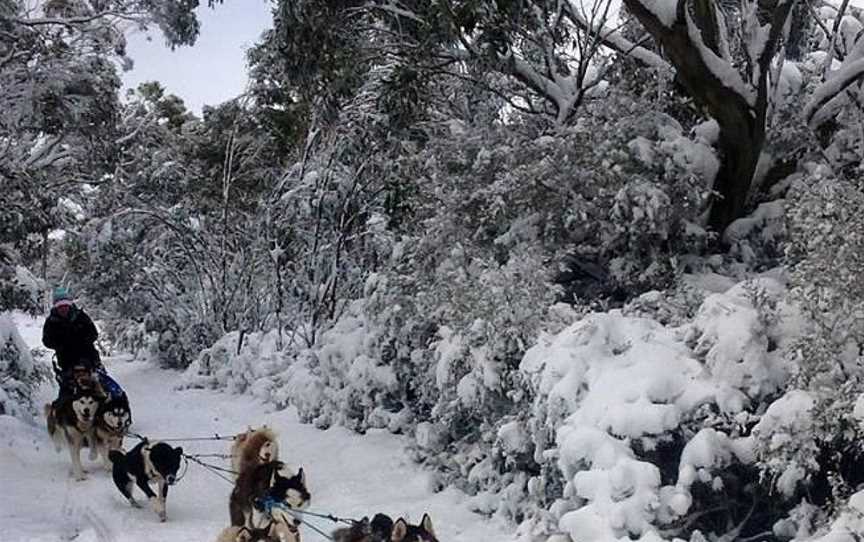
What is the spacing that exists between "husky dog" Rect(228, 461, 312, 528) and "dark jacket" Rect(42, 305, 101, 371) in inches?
142

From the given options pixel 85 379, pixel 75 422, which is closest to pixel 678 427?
pixel 75 422

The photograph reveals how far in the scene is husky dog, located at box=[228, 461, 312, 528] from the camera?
5.93 meters

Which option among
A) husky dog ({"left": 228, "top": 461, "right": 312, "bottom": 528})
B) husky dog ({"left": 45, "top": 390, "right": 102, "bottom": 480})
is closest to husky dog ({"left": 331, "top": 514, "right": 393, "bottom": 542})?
husky dog ({"left": 228, "top": 461, "right": 312, "bottom": 528})

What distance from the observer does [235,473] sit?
269 inches

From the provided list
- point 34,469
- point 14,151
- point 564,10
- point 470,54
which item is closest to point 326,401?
point 34,469

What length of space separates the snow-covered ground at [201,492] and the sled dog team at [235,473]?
0.24m

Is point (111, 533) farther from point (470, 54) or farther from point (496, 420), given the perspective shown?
point (470, 54)

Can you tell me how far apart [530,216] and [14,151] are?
27.5 ft

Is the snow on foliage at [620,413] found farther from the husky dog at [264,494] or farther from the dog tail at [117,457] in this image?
the dog tail at [117,457]

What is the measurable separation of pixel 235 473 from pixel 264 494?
909mm

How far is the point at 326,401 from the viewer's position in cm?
1081

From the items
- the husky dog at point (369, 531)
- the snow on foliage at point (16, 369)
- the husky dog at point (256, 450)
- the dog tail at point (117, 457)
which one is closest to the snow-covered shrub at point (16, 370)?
the snow on foliage at point (16, 369)

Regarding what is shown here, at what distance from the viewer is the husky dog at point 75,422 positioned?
26.5ft

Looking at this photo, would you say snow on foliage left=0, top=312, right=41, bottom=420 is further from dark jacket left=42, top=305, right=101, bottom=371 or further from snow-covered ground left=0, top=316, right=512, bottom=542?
dark jacket left=42, top=305, right=101, bottom=371
